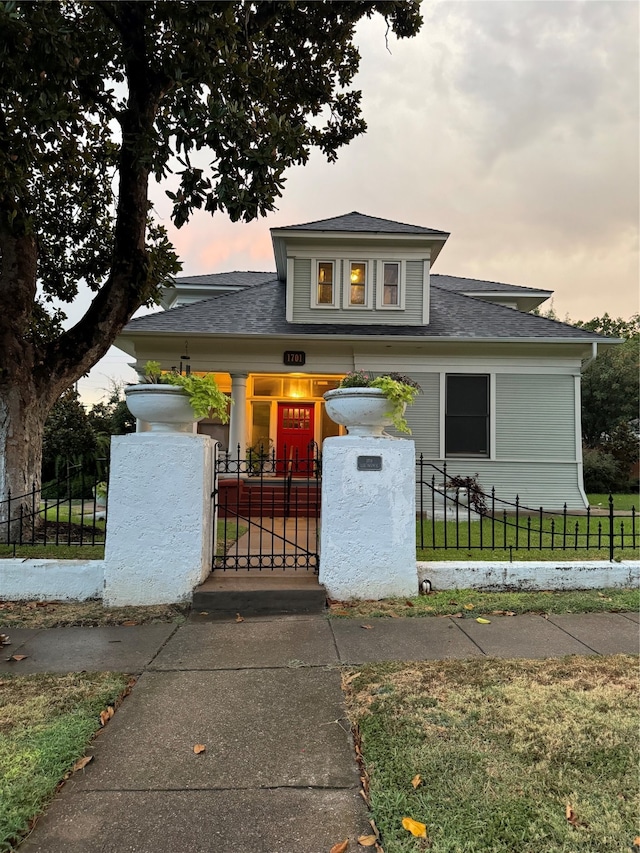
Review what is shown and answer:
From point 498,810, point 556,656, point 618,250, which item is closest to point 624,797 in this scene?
point 498,810

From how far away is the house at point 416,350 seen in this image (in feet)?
37.8

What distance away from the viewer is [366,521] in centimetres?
475

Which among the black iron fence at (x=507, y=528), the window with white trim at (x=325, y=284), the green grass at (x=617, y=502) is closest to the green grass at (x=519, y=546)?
the black iron fence at (x=507, y=528)

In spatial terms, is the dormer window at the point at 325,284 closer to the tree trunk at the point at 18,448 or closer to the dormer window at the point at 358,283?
the dormer window at the point at 358,283

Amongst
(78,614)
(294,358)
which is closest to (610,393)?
(294,358)

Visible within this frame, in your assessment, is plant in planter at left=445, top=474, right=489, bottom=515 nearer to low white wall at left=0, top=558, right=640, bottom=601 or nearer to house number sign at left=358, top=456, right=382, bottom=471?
low white wall at left=0, top=558, right=640, bottom=601

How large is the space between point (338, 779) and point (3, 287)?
733cm

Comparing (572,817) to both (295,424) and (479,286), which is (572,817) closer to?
(295,424)

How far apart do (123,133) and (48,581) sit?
5549 millimetres

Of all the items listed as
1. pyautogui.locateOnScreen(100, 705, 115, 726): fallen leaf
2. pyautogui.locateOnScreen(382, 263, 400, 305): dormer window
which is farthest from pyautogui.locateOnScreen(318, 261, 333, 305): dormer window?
pyautogui.locateOnScreen(100, 705, 115, 726): fallen leaf

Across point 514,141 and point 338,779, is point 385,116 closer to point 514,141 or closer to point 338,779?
point 514,141

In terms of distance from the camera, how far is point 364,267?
12172 mm

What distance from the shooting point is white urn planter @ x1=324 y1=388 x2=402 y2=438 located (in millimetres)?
4746

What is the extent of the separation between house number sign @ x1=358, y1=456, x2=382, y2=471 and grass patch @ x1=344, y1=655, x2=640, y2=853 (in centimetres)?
188
